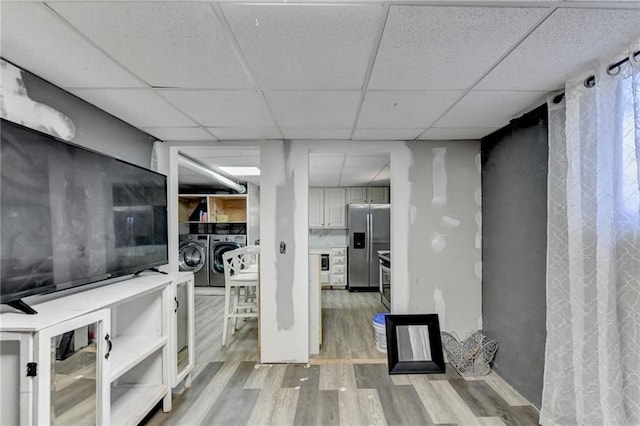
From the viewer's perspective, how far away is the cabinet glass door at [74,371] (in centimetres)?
112

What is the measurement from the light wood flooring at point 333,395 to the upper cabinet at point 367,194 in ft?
11.2

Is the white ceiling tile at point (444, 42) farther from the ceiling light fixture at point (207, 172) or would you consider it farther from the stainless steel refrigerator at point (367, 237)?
the stainless steel refrigerator at point (367, 237)

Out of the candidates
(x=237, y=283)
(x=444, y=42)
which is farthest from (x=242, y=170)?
(x=444, y=42)

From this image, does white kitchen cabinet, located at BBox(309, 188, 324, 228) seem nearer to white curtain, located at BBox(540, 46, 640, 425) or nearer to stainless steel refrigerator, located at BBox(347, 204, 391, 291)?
stainless steel refrigerator, located at BBox(347, 204, 391, 291)

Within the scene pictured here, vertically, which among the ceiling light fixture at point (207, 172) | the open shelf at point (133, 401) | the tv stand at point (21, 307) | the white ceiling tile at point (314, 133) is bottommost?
the open shelf at point (133, 401)

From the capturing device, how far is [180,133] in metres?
2.49

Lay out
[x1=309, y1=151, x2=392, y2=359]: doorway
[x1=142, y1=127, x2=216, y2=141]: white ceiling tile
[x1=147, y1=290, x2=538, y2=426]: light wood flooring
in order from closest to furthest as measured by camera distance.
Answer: [x1=147, y1=290, x2=538, y2=426]: light wood flooring
[x1=142, y1=127, x2=216, y2=141]: white ceiling tile
[x1=309, y1=151, x2=392, y2=359]: doorway

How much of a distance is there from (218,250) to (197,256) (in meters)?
0.43

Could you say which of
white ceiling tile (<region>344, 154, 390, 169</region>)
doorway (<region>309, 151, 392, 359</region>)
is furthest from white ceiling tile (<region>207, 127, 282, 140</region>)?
doorway (<region>309, 151, 392, 359</region>)

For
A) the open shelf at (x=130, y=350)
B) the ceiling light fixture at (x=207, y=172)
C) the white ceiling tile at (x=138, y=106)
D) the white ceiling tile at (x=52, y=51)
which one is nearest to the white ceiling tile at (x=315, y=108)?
the white ceiling tile at (x=138, y=106)

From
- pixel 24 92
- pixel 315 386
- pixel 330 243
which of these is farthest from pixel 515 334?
pixel 330 243

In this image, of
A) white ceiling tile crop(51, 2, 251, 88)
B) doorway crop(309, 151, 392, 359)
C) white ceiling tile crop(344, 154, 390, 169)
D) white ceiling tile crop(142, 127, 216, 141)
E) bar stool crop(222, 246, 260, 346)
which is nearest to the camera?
white ceiling tile crop(51, 2, 251, 88)

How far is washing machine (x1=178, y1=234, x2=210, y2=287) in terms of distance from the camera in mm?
5512

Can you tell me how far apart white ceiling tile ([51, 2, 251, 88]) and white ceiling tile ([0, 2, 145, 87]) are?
8 centimetres
